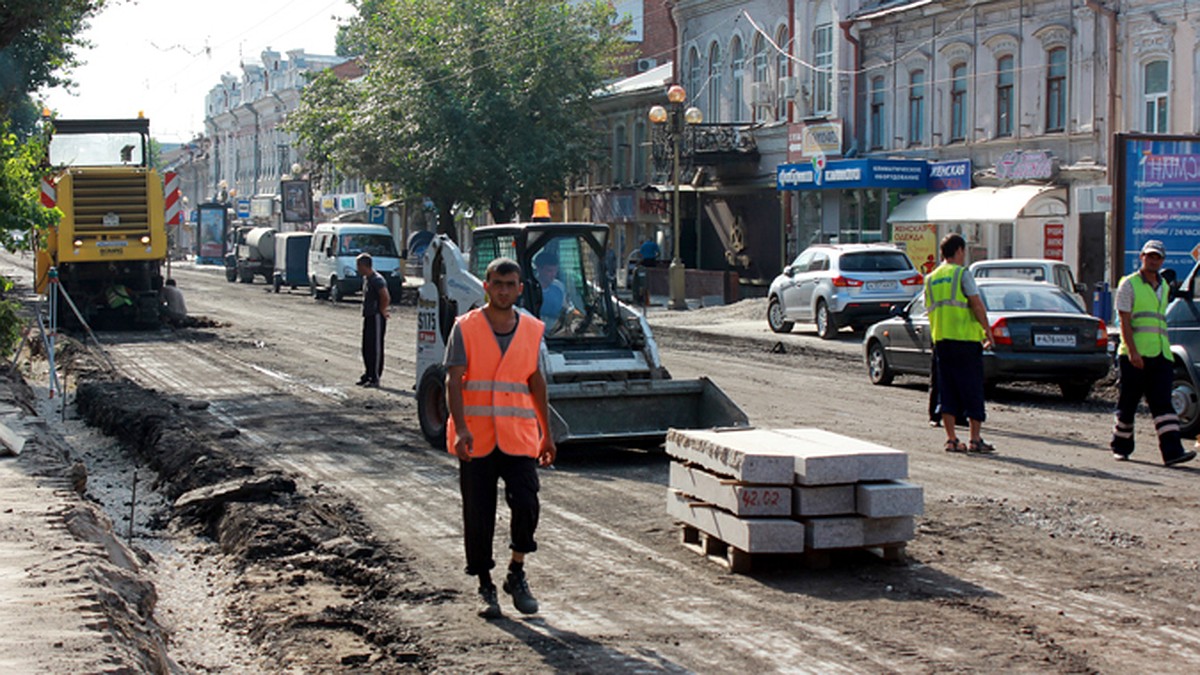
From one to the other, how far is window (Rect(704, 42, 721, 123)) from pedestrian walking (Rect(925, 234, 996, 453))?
1300 inches

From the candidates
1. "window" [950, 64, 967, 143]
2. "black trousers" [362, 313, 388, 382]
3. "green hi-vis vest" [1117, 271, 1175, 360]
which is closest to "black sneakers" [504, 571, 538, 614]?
"green hi-vis vest" [1117, 271, 1175, 360]

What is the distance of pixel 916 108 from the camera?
3691 centimetres

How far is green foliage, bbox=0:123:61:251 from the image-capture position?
683 inches

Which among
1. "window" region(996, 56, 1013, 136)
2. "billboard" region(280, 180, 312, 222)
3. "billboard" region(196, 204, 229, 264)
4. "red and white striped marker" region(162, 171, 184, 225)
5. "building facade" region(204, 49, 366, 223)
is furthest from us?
"building facade" region(204, 49, 366, 223)

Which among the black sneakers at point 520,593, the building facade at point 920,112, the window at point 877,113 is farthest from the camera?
the window at point 877,113

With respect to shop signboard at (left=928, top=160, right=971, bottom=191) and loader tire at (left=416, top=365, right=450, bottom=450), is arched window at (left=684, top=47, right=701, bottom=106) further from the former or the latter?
loader tire at (left=416, top=365, right=450, bottom=450)

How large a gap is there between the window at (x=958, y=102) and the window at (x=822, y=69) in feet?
14.8

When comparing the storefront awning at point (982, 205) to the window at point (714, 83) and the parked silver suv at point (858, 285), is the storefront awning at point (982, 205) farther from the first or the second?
the window at point (714, 83)

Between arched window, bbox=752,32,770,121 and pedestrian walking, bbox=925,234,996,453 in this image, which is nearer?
pedestrian walking, bbox=925,234,996,453

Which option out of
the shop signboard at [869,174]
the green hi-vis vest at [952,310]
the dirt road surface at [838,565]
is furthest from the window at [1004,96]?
the green hi-vis vest at [952,310]

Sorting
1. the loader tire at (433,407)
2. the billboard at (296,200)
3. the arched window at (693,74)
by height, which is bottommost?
the loader tire at (433,407)

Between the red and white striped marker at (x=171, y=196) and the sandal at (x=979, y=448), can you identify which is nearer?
the sandal at (x=979, y=448)

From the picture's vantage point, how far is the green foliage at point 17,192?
17359mm

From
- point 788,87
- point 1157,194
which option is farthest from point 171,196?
point 788,87
